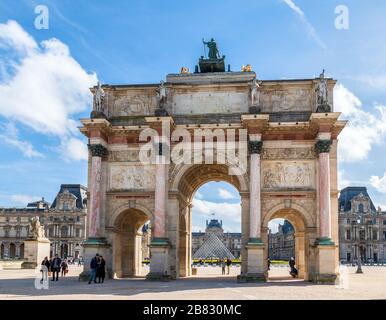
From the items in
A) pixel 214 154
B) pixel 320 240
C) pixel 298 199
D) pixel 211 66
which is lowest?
pixel 320 240

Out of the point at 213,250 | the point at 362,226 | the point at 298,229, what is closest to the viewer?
the point at 298,229

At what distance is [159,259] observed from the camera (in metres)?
26.8

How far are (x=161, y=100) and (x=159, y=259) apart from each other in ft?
26.5

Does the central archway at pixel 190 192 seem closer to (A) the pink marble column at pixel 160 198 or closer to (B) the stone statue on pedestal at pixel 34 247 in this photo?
(A) the pink marble column at pixel 160 198

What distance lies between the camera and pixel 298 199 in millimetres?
27703

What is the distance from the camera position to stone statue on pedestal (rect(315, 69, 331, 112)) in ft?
88.8

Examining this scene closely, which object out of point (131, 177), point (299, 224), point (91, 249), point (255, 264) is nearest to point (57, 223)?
point (131, 177)

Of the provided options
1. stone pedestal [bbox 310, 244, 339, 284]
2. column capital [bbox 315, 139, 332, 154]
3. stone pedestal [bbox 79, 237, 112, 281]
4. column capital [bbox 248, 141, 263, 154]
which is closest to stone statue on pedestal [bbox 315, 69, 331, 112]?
column capital [bbox 315, 139, 332, 154]

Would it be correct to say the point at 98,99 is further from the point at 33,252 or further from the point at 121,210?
the point at 33,252
